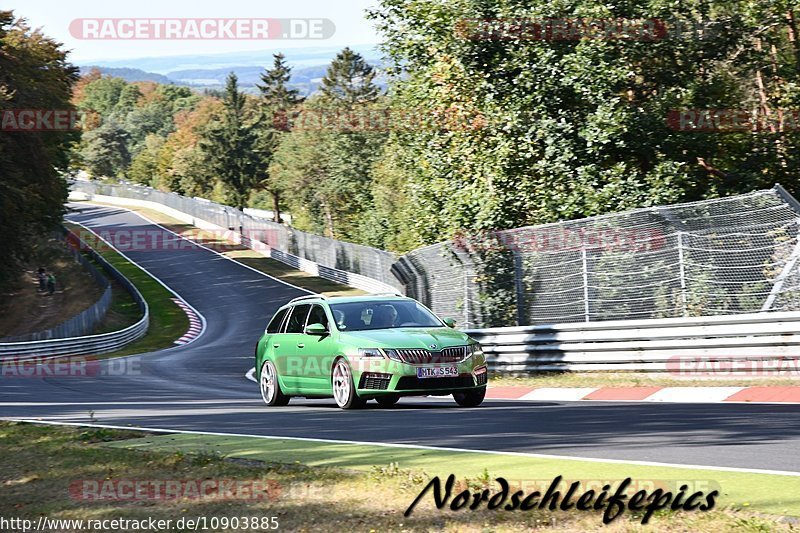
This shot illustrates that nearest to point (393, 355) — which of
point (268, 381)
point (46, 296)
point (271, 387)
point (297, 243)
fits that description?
point (271, 387)

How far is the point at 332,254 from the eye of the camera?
70312 mm

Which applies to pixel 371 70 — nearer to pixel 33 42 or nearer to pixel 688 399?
pixel 33 42

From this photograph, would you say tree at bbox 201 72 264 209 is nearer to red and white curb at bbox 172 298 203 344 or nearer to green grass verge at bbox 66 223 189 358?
green grass verge at bbox 66 223 189 358


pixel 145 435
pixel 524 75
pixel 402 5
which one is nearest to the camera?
pixel 145 435

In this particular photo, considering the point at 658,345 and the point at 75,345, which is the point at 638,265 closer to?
the point at 658,345

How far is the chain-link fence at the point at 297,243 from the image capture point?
6222 cm

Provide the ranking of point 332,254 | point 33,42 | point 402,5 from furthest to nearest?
point 332,254, point 33,42, point 402,5

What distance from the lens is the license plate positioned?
542 inches

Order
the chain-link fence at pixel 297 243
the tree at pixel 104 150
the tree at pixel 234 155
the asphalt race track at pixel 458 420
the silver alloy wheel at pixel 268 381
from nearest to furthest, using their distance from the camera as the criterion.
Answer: the asphalt race track at pixel 458 420 < the silver alloy wheel at pixel 268 381 < the chain-link fence at pixel 297 243 < the tree at pixel 234 155 < the tree at pixel 104 150

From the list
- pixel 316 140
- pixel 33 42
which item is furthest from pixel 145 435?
pixel 316 140

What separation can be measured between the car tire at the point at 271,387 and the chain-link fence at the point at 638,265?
540 centimetres

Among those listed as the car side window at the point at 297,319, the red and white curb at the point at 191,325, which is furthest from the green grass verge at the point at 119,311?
the car side window at the point at 297,319

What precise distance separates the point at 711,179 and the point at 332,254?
45180 millimetres

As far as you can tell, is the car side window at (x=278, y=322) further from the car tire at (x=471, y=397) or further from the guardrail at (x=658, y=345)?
the guardrail at (x=658, y=345)
